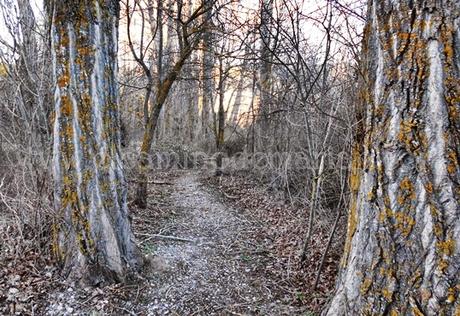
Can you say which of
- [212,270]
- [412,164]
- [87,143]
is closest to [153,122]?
[87,143]

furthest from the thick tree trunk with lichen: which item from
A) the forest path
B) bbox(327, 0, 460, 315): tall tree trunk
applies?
bbox(327, 0, 460, 315): tall tree trunk

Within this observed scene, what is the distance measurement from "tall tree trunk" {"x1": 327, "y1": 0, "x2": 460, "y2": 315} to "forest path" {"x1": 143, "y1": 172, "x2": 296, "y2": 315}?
1.80 metres

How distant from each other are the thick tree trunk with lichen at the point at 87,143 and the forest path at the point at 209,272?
548 mm

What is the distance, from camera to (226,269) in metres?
3.81

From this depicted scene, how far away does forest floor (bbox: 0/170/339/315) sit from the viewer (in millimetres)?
2883

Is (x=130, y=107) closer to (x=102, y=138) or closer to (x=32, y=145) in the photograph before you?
(x=32, y=145)

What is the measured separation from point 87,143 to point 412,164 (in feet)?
8.55

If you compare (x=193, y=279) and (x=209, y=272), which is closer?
(x=193, y=279)

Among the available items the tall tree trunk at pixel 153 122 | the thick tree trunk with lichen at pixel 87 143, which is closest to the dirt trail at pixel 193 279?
the thick tree trunk with lichen at pixel 87 143

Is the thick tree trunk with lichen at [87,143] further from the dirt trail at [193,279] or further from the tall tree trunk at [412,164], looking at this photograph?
the tall tree trunk at [412,164]

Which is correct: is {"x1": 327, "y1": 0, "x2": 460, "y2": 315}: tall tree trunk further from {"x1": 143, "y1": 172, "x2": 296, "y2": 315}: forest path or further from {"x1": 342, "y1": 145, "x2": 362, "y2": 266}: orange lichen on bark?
{"x1": 143, "y1": 172, "x2": 296, "y2": 315}: forest path

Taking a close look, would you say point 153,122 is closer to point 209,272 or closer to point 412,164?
point 209,272

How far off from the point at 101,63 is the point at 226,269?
270 cm

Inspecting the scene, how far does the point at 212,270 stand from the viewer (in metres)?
3.71
